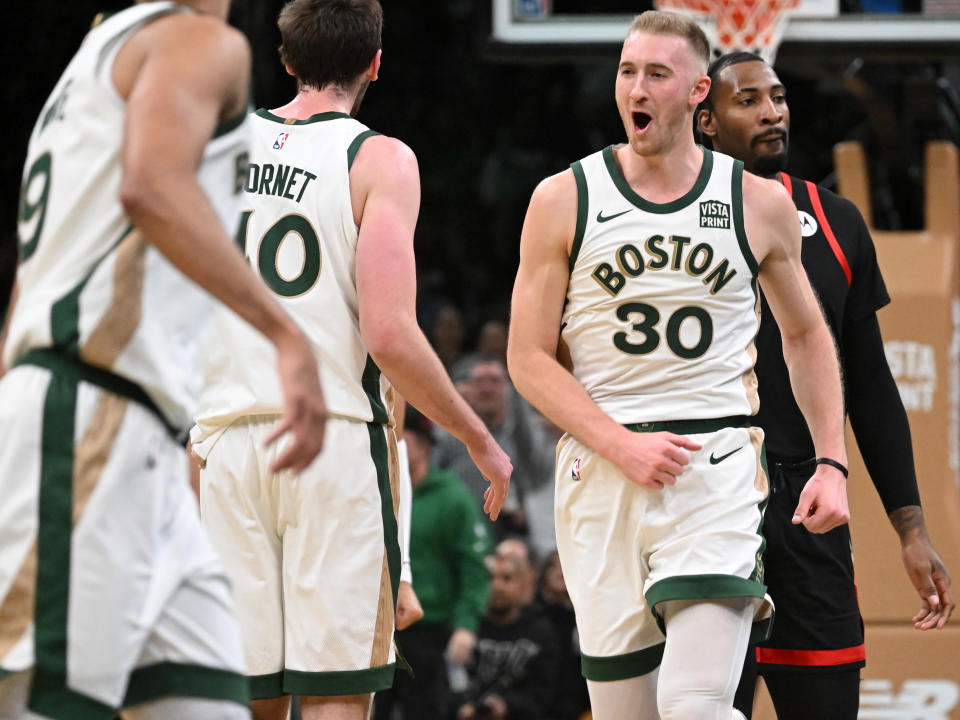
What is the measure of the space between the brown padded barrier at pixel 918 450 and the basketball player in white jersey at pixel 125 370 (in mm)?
4688

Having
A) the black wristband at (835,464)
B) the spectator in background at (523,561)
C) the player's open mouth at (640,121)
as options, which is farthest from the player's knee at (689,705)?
the spectator in background at (523,561)

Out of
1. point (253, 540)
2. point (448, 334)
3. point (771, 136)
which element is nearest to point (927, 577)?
point (771, 136)

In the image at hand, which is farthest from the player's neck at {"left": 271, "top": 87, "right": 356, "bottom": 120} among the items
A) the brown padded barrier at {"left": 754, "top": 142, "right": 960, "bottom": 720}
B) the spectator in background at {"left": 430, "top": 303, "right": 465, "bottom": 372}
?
the spectator in background at {"left": 430, "top": 303, "right": 465, "bottom": 372}

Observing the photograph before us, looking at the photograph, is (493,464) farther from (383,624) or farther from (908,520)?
(908,520)

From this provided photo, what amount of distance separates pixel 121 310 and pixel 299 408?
46 centimetres

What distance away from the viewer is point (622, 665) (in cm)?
418

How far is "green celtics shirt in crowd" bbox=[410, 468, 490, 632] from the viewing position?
27.3ft

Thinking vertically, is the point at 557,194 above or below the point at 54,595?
above

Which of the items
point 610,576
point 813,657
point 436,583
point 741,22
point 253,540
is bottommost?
point 436,583

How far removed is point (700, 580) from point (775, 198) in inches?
45.9

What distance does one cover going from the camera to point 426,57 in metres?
15.5

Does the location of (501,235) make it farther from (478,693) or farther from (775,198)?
(775,198)

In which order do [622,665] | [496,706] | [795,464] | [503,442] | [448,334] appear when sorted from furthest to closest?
1. [448,334]
2. [503,442]
3. [496,706]
4. [795,464]
5. [622,665]

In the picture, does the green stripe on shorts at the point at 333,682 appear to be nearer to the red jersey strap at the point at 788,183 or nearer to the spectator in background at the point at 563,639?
the red jersey strap at the point at 788,183
